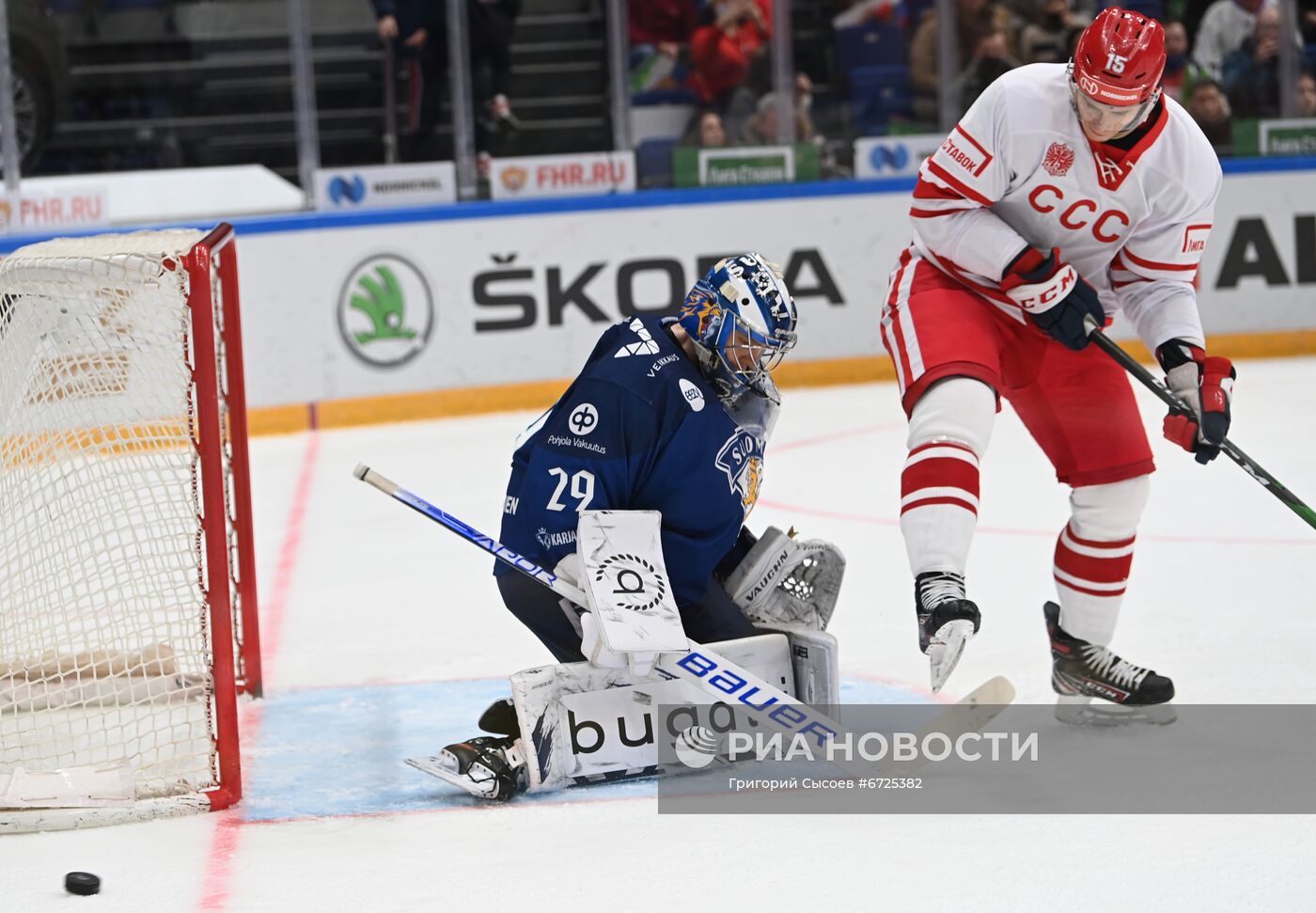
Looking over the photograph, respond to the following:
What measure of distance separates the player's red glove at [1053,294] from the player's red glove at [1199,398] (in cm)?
18

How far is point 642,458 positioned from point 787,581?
1.40 feet

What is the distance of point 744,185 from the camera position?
22.8 ft

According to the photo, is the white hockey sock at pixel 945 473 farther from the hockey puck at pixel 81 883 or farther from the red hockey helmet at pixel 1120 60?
the hockey puck at pixel 81 883

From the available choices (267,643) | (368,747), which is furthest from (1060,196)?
(267,643)

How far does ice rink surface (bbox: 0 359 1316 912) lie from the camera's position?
7.48 ft

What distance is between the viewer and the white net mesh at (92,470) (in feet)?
8.93

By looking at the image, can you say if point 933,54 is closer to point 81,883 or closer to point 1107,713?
point 1107,713

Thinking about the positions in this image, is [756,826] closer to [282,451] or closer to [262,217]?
[282,451]

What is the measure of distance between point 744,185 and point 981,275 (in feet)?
13.7

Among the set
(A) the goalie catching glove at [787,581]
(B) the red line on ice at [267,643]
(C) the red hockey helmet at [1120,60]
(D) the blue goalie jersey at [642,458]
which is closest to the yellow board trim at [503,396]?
(B) the red line on ice at [267,643]

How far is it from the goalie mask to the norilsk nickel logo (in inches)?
158

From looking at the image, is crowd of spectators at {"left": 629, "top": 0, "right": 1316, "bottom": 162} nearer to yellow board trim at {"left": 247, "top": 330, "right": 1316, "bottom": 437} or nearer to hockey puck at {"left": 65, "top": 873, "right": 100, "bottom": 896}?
yellow board trim at {"left": 247, "top": 330, "right": 1316, "bottom": 437}

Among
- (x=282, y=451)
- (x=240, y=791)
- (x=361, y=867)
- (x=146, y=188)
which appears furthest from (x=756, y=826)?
(x=146, y=188)

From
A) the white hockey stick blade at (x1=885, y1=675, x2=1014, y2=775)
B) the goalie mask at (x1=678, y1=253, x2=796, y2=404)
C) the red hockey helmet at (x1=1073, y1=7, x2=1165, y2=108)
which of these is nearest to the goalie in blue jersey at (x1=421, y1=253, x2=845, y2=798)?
the goalie mask at (x1=678, y1=253, x2=796, y2=404)
